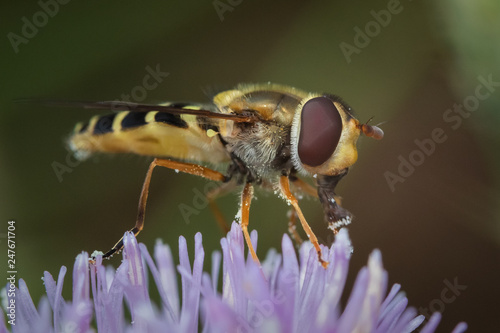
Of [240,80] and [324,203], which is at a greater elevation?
[240,80]

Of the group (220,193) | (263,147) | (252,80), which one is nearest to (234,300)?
(263,147)

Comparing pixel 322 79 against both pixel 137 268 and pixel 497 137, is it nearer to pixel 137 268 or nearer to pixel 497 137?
pixel 497 137

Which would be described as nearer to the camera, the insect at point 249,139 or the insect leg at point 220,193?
the insect at point 249,139

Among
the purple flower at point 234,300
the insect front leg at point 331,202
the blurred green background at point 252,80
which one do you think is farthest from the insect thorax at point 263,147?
the blurred green background at point 252,80

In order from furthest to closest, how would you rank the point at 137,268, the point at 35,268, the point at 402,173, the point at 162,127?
1. the point at 402,173
2. the point at 35,268
3. the point at 162,127
4. the point at 137,268

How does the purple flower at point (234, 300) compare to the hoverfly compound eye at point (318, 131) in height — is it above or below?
below

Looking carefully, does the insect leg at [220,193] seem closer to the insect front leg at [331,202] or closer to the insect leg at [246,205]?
the insect leg at [246,205]

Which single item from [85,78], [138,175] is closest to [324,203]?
[138,175]

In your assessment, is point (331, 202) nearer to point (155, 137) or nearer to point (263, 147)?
point (263, 147)
